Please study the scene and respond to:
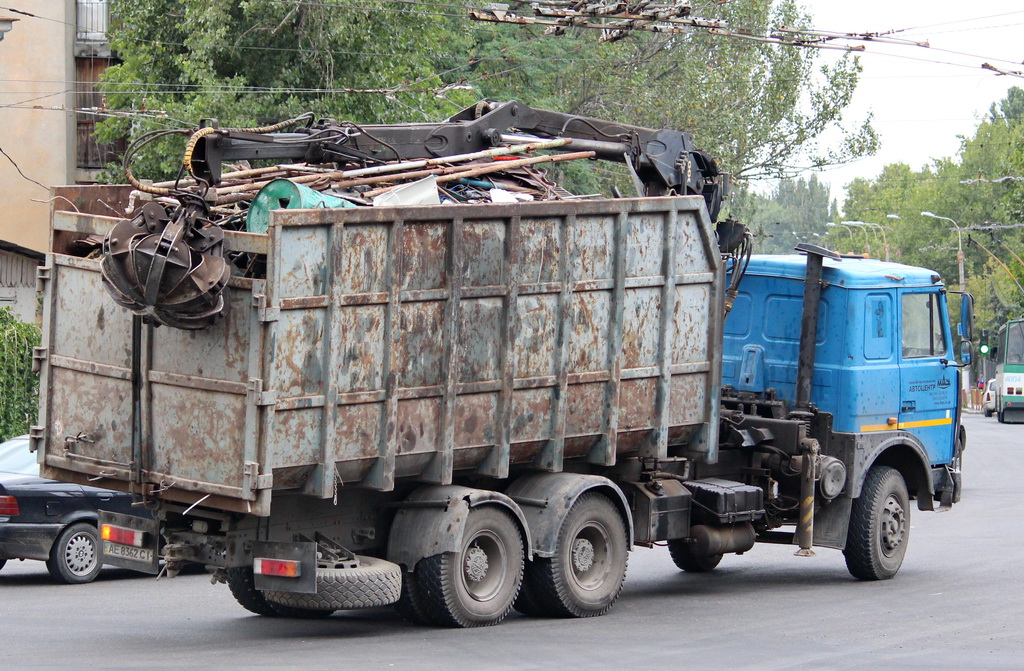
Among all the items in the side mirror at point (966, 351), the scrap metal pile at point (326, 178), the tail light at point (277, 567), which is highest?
the scrap metal pile at point (326, 178)

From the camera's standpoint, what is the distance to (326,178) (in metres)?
9.68

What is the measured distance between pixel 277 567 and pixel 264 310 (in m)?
1.70

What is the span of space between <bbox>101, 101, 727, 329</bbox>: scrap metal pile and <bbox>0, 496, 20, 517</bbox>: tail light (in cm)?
347

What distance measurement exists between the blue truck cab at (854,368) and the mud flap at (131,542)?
522cm

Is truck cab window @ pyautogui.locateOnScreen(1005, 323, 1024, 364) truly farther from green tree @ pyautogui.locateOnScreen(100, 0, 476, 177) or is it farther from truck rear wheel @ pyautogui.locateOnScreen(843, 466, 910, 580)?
truck rear wheel @ pyautogui.locateOnScreen(843, 466, 910, 580)

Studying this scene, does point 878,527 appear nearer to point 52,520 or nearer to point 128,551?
point 128,551

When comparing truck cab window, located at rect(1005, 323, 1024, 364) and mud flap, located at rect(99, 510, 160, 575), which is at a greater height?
truck cab window, located at rect(1005, 323, 1024, 364)

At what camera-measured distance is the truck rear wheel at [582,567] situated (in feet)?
33.3

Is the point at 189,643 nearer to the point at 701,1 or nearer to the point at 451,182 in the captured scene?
the point at 451,182

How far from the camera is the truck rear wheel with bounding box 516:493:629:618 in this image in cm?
1014

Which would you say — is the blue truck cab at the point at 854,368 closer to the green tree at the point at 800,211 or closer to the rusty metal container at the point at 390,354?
the rusty metal container at the point at 390,354

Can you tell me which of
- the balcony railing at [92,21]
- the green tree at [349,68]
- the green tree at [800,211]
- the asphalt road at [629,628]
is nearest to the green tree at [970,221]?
the green tree at [349,68]

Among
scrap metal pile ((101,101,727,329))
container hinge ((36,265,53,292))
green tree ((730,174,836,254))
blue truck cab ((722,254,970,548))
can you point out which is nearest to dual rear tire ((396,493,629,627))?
blue truck cab ((722,254,970,548))

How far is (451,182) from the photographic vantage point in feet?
34.3
